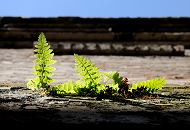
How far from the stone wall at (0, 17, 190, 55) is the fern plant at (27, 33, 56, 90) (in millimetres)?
3979

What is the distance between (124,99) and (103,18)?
5396 mm

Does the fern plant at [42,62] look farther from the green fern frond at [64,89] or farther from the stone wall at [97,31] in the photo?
the stone wall at [97,31]

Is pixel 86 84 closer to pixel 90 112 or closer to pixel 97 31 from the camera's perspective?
Answer: pixel 90 112

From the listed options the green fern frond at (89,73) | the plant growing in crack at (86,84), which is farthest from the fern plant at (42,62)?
the green fern frond at (89,73)

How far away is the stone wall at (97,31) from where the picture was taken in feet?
20.5

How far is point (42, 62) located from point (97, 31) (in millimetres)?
4863

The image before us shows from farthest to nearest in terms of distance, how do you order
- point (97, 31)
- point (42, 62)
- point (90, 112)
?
1. point (97, 31)
2. point (42, 62)
3. point (90, 112)

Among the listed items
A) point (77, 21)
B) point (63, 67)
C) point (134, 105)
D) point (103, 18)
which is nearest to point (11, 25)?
point (77, 21)

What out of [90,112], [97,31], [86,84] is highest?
[97,31]

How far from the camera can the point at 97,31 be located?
6.50m

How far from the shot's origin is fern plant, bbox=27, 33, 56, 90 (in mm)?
1649

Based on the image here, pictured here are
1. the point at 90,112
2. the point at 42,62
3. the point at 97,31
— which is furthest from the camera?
the point at 97,31

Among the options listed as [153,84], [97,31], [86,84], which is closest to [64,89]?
[86,84]

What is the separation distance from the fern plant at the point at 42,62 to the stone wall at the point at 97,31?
3979mm
